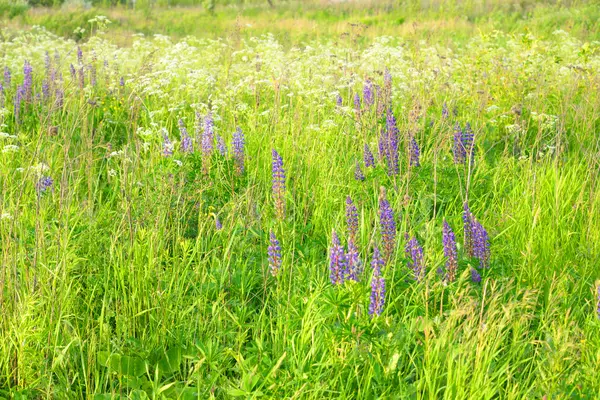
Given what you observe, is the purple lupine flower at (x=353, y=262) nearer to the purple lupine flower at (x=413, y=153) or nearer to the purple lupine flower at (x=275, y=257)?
the purple lupine flower at (x=275, y=257)

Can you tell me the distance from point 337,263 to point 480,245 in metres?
0.74

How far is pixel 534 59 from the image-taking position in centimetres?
579

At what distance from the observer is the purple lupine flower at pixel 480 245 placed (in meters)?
2.68

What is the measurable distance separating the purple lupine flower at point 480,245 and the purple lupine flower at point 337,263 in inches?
26.0

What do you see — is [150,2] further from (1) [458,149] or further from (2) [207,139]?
(1) [458,149]

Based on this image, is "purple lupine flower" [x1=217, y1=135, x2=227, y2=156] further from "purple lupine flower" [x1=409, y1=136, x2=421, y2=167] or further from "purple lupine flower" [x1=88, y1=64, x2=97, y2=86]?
"purple lupine flower" [x1=88, y1=64, x2=97, y2=86]

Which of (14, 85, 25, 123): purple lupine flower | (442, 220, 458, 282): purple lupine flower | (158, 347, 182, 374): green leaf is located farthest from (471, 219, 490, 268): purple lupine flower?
(14, 85, 25, 123): purple lupine flower

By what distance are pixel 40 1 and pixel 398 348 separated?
2950 cm

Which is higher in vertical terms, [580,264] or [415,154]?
[415,154]

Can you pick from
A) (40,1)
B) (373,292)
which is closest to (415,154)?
(373,292)

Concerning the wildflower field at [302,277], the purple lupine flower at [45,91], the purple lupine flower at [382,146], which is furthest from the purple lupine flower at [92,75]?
the purple lupine flower at [382,146]

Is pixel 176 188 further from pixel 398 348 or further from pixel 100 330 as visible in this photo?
pixel 398 348

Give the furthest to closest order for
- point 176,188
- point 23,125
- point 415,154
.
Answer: point 23,125
point 415,154
point 176,188

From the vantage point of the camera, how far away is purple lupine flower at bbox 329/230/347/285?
2.28 metres
